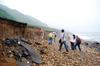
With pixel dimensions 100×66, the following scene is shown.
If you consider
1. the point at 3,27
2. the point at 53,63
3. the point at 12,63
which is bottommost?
the point at 53,63

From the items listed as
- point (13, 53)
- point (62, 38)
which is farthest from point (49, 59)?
point (62, 38)

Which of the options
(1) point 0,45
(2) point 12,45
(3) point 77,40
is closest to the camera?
(1) point 0,45

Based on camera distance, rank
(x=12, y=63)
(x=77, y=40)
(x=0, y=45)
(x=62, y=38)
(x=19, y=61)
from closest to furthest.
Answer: (x=12, y=63), (x=19, y=61), (x=0, y=45), (x=62, y=38), (x=77, y=40)

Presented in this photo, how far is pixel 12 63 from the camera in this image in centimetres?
1052

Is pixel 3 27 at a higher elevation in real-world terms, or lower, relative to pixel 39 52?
higher

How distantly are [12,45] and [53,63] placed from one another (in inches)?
111

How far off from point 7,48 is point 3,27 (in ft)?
14.2

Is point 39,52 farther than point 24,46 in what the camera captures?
Yes

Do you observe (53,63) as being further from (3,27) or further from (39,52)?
(3,27)

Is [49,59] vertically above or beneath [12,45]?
beneath

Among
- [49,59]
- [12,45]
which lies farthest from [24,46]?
[49,59]

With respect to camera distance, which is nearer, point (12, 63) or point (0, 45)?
point (12, 63)

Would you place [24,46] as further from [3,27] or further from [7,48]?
[3,27]

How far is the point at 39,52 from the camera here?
1622 cm
